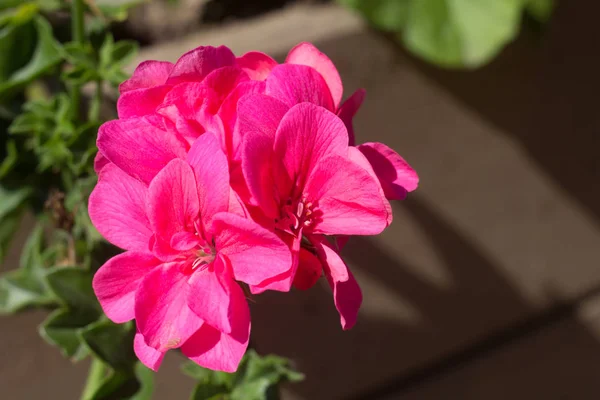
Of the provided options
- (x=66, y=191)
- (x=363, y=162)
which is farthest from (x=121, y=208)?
(x=66, y=191)

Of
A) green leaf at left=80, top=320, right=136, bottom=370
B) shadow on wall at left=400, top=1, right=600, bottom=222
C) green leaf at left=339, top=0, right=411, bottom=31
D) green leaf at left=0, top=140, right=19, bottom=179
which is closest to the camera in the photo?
green leaf at left=80, top=320, right=136, bottom=370

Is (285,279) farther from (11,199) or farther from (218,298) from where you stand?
(11,199)

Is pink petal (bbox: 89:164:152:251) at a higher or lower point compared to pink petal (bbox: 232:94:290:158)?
lower

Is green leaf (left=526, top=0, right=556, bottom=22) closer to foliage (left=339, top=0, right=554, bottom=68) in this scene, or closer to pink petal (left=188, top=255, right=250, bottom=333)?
foliage (left=339, top=0, right=554, bottom=68)

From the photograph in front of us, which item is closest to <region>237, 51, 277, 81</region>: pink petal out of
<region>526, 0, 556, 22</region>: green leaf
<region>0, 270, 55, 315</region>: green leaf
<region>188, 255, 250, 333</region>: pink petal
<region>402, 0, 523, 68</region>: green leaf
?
<region>188, 255, 250, 333</region>: pink petal

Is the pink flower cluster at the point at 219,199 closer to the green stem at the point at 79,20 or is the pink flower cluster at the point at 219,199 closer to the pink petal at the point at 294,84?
the pink petal at the point at 294,84

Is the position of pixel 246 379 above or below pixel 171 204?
below

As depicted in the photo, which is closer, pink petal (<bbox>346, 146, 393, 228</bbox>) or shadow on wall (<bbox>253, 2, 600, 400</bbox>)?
pink petal (<bbox>346, 146, 393, 228</bbox>)

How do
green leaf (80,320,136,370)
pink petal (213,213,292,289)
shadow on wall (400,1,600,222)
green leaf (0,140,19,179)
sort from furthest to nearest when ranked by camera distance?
shadow on wall (400,1,600,222) → green leaf (0,140,19,179) → green leaf (80,320,136,370) → pink petal (213,213,292,289)
